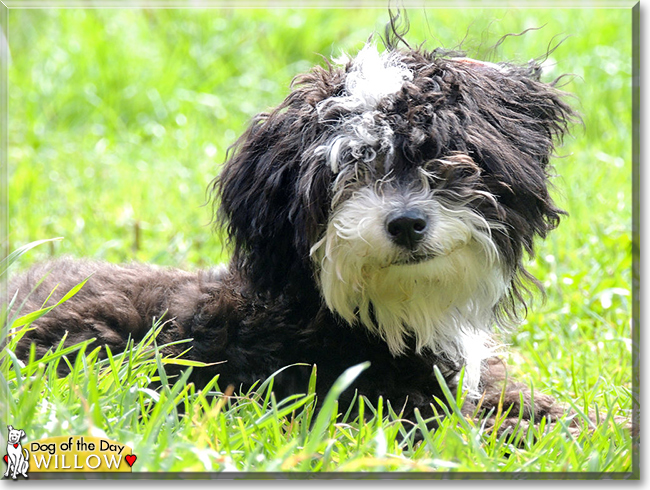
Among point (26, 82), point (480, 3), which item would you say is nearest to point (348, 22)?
point (480, 3)

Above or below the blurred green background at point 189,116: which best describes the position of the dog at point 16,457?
below

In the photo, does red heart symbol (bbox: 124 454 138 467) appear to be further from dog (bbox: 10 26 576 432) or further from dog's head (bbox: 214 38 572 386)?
dog's head (bbox: 214 38 572 386)

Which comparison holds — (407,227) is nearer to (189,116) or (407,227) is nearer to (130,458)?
(130,458)

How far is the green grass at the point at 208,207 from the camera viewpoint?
2.80m

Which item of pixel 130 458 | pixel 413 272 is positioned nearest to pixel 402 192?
pixel 413 272

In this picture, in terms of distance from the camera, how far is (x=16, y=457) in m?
2.65

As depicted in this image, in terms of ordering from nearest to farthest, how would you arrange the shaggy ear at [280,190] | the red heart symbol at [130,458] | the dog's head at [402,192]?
the red heart symbol at [130,458] < the dog's head at [402,192] < the shaggy ear at [280,190]

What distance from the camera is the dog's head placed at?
3146mm

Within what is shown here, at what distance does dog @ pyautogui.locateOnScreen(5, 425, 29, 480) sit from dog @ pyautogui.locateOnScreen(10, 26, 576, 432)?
32.5 inches

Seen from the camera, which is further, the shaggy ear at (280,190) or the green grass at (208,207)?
the shaggy ear at (280,190)

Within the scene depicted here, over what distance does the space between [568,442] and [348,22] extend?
6.25 meters

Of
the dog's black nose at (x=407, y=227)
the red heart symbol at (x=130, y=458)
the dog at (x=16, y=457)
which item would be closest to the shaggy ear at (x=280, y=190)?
the dog's black nose at (x=407, y=227)

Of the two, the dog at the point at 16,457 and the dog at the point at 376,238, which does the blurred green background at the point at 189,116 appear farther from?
the dog at the point at 16,457

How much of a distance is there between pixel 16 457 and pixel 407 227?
5.10 ft
